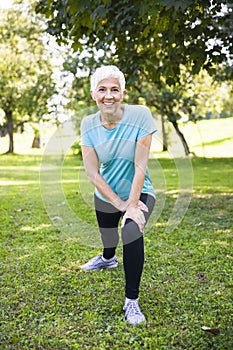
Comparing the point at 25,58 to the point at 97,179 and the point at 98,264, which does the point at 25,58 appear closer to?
the point at 98,264

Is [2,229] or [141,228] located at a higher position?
[141,228]

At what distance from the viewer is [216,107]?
23.2 m

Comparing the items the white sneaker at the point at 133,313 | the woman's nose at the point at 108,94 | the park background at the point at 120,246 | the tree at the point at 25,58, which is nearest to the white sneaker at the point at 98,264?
the park background at the point at 120,246

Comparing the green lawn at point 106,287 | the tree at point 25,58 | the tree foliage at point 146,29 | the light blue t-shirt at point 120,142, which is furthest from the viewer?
the tree at point 25,58

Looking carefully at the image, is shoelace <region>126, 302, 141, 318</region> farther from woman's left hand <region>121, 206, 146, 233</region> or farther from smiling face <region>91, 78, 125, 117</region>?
smiling face <region>91, 78, 125, 117</region>

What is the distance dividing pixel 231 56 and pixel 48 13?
2.55 metres

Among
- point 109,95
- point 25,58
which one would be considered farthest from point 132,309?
point 25,58

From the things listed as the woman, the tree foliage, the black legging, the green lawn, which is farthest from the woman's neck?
the tree foliage

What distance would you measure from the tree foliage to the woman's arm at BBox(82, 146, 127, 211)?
70.2 inches

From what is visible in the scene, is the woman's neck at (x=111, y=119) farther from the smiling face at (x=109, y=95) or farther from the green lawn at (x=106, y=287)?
the green lawn at (x=106, y=287)

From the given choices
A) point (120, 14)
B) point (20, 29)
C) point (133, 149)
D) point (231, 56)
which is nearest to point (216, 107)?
point (20, 29)

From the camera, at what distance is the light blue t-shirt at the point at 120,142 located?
118 inches

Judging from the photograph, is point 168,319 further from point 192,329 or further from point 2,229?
point 2,229

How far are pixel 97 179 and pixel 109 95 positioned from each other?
0.53m
